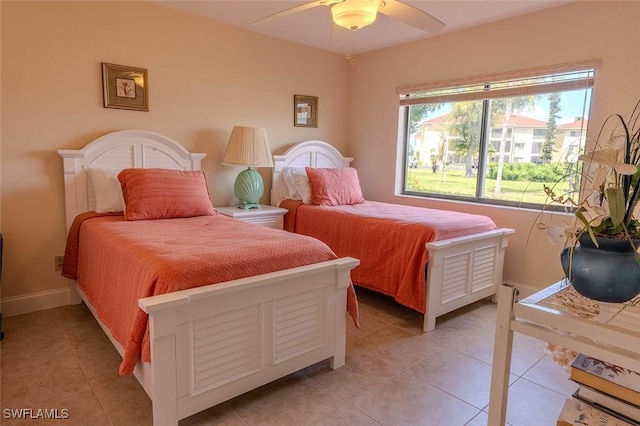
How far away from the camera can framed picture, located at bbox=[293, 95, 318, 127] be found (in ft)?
13.6

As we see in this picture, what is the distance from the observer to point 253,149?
3.45 meters

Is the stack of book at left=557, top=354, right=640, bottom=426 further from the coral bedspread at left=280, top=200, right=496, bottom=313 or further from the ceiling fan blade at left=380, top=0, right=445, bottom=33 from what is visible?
the ceiling fan blade at left=380, top=0, right=445, bottom=33

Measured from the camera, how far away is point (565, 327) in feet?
3.59

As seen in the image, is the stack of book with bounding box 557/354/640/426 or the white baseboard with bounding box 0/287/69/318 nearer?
the stack of book with bounding box 557/354/640/426

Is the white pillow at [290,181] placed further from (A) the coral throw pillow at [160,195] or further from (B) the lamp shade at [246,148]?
(A) the coral throw pillow at [160,195]

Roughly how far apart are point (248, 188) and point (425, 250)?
1.68 m

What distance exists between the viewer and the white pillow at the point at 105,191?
284cm

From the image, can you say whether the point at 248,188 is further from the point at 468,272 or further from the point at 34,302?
the point at 468,272

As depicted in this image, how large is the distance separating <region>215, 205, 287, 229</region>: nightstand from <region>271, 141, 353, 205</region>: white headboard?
0.32 meters

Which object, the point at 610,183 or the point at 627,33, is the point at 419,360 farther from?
the point at 627,33

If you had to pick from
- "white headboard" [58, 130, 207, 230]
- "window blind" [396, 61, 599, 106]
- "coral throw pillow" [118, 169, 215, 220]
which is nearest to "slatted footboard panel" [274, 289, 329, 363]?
"coral throw pillow" [118, 169, 215, 220]

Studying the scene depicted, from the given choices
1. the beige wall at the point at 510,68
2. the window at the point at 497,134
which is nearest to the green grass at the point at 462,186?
the window at the point at 497,134

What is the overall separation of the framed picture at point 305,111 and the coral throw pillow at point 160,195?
1586mm

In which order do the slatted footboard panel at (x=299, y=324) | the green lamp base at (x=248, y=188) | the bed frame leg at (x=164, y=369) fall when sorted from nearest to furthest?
the bed frame leg at (x=164, y=369) → the slatted footboard panel at (x=299, y=324) → the green lamp base at (x=248, y=188)
